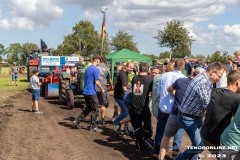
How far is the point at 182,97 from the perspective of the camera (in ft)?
15.7

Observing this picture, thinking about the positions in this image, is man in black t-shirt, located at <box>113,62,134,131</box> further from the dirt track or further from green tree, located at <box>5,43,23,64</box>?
green tree, located at <box>5,43,23,64</box>

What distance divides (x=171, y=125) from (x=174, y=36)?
77.0 ft

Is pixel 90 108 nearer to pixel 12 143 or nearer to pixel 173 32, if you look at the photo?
pixel 12 143

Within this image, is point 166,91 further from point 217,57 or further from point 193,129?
point 217,57

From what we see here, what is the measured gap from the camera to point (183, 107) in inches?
171

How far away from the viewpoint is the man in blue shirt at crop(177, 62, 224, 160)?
4129 mm

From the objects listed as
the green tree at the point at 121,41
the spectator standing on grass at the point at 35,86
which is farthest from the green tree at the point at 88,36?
the spectator standing on grass at the point at 35,86

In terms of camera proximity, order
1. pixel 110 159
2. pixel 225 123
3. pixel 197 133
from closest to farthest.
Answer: pixel 225 123 → pixel 197 133 → pixel 110 159

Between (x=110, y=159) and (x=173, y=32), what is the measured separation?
2334 centimetres

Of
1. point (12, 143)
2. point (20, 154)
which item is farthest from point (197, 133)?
point (12, 143)

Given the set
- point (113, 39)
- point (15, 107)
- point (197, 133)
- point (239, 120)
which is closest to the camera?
point (239, 120)

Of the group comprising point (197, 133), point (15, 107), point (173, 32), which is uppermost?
point (173, 32)

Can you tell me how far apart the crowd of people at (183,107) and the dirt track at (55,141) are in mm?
377

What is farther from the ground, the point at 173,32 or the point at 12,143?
the point at 173,32
